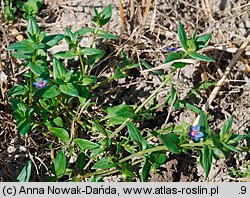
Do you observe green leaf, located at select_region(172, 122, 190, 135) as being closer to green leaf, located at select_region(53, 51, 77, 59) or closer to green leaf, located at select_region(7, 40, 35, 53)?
green leaf, located at select_region(53, 51, 77, 59)

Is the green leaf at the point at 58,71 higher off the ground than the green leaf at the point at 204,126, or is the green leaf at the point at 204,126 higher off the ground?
the green leaf at the point at 58,71

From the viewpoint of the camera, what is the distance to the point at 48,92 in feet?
7.00

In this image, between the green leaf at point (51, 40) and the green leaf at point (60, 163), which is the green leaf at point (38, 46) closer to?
the green leaf at point (51, 40)

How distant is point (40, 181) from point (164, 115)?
0.68 m

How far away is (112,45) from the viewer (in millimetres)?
2680

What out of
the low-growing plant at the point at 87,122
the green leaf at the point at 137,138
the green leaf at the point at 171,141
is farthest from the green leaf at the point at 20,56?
the green leaf at the point at 171,141

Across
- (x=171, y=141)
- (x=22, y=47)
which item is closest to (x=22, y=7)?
(x=22, y=47)

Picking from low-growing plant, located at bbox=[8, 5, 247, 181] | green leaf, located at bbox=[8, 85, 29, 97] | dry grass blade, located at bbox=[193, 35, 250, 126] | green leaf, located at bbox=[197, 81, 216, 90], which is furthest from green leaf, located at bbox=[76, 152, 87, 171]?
green leaf, located at bbox=[197, 81, 216, 90]

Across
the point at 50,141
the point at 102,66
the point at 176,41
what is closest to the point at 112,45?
the point at 102,66

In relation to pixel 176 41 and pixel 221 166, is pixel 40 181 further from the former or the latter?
pixel 176 41

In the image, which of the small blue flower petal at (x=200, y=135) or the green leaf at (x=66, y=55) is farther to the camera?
the green leaf at (x=66, y=55)

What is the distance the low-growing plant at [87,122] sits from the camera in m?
2.06

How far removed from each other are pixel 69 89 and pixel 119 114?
23cm

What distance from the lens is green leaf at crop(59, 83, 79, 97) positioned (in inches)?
83.1
